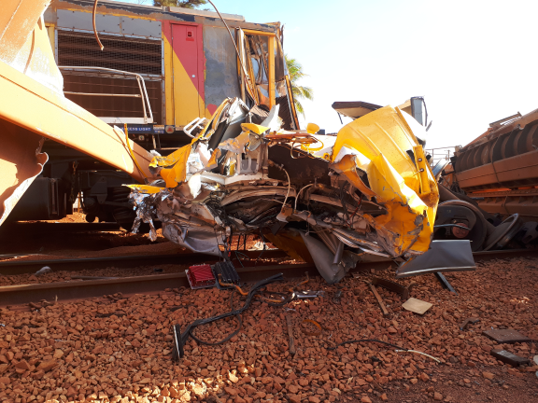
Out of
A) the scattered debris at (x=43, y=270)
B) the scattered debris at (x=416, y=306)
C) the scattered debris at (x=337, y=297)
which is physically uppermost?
the scattered debris at (x=43, y=270)

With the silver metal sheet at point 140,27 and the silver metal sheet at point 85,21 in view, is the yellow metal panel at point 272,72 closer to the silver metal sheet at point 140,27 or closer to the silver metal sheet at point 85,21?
the silver metal sheet at point 140,27

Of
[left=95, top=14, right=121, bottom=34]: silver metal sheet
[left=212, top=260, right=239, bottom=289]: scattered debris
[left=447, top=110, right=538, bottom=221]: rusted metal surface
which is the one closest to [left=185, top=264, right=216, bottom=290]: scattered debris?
[left=212, top=260, right=239, bottom=289]: scattered debris

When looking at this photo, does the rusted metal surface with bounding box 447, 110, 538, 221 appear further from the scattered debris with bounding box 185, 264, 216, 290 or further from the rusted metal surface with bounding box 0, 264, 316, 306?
the scattered debris with bounding box 185, 264, 216, 290

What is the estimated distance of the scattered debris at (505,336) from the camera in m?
2.74

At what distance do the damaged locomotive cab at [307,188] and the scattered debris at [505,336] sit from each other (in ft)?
2.91

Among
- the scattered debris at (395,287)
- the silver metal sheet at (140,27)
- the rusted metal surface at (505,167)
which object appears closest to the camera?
the scattered debris at (395,287)

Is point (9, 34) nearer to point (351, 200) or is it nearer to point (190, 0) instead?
point (351, 200)

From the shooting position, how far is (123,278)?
361cm

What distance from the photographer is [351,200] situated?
2902mm

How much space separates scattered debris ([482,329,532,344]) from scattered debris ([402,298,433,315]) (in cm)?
48

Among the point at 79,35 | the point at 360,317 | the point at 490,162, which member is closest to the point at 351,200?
the point at 360,317

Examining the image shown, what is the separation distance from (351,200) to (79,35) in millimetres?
5263

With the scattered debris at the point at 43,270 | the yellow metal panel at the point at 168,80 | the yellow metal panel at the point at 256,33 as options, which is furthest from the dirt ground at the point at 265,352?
the yellow metal panel at the point at 256,33

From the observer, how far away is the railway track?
326 centimetres
